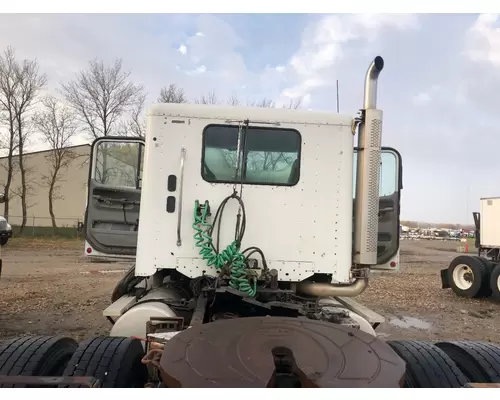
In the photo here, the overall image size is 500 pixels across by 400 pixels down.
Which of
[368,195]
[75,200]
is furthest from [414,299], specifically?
[75,200]

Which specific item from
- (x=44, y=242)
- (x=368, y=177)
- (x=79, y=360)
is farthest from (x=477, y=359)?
(x=44, y=242)

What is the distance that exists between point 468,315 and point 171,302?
9.01m

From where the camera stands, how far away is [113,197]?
515cm

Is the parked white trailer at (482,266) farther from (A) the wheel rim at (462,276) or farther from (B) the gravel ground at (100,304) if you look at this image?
(B) the gravel ground at (100,304)

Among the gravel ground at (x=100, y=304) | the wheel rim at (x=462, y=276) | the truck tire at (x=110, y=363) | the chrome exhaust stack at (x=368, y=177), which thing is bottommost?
the gravel ground at (x=100, y=304)

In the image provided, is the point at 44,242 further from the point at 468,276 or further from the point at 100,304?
the point at 468,276

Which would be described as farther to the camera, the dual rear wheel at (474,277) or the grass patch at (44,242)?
the grass patch at (44,242)

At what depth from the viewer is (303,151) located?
12.1ft

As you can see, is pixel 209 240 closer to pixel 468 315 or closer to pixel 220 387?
pixel 220 387

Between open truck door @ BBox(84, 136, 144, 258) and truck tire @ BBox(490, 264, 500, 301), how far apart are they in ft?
35.7

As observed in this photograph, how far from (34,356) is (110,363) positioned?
425 millimetres

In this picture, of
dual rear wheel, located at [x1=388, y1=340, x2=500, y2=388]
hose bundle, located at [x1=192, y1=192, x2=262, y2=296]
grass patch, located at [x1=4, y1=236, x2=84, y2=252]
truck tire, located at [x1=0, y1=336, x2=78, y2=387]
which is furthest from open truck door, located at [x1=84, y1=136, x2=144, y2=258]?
grass patch, located at [x1=4, y1=236, x2=84, y2=252]

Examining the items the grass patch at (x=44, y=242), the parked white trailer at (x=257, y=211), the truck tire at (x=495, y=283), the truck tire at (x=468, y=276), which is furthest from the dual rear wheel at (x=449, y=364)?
the grass patch at (x=44, y=242)

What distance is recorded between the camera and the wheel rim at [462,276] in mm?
12961
